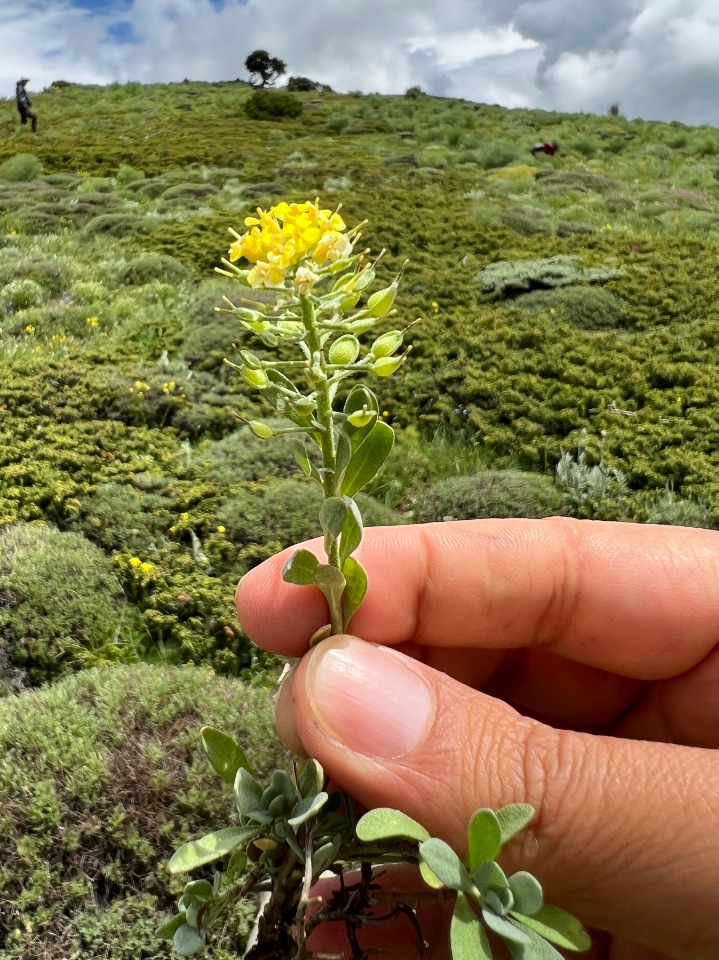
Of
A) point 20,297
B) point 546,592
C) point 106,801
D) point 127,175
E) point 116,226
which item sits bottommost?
point 106,801

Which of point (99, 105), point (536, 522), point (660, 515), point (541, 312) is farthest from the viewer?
point (99, 105)

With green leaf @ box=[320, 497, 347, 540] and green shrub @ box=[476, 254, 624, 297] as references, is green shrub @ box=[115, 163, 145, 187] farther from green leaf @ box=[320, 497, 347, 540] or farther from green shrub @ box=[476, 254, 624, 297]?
green leaf @ box=[320, 497, 347, 540]

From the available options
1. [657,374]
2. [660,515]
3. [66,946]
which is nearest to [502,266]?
[657,374]

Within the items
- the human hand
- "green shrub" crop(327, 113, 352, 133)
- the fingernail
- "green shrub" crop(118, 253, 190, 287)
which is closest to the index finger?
the human hand

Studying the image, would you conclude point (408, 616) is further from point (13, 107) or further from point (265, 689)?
point (13, 107)

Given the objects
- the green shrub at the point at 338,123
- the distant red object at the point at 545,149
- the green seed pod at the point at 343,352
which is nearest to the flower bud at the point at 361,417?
the green seed pod at the point at 343,352

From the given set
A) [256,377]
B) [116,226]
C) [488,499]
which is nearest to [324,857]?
[256,377]

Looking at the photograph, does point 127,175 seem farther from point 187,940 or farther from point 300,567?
point 187,940
